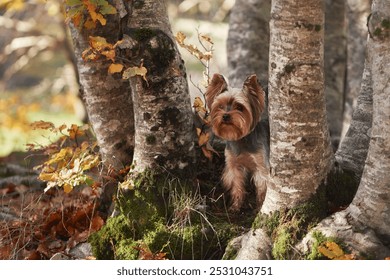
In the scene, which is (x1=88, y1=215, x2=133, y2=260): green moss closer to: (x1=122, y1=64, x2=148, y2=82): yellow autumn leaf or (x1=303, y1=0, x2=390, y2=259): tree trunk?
(x1=122, y1=64, x2=148, y2=82): yellow autumn leaf

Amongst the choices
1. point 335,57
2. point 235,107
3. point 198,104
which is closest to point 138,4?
point 198,104

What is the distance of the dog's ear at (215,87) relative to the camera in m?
4.89

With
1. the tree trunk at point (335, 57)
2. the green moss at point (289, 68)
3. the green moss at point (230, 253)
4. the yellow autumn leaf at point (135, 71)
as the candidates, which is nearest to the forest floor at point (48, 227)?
the green moss at point (230, 253)

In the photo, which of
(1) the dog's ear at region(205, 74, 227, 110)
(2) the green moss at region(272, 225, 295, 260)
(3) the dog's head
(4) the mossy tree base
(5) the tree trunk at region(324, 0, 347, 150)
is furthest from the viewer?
(5) the tree trunk at region(324, 0, 347, 150)

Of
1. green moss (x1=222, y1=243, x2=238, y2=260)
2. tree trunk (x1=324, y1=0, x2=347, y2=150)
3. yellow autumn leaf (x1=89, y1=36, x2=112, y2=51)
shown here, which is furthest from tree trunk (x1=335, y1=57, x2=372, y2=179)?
tree trunk (x1=324, y1=0, x2=347, y2=150)

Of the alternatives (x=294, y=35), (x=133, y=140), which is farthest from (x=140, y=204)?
(x=294, y=35)

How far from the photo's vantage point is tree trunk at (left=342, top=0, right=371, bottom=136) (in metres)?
7.54

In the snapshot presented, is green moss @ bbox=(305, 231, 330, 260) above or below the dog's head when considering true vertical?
below

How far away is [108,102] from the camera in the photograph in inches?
197

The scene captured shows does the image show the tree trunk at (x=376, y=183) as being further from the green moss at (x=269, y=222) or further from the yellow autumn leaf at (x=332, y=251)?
the green moss at (x=269, y=222)

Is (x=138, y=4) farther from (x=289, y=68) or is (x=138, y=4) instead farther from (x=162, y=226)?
(x=162, y=226)

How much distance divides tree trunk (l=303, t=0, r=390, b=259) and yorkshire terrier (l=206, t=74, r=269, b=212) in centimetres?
104
